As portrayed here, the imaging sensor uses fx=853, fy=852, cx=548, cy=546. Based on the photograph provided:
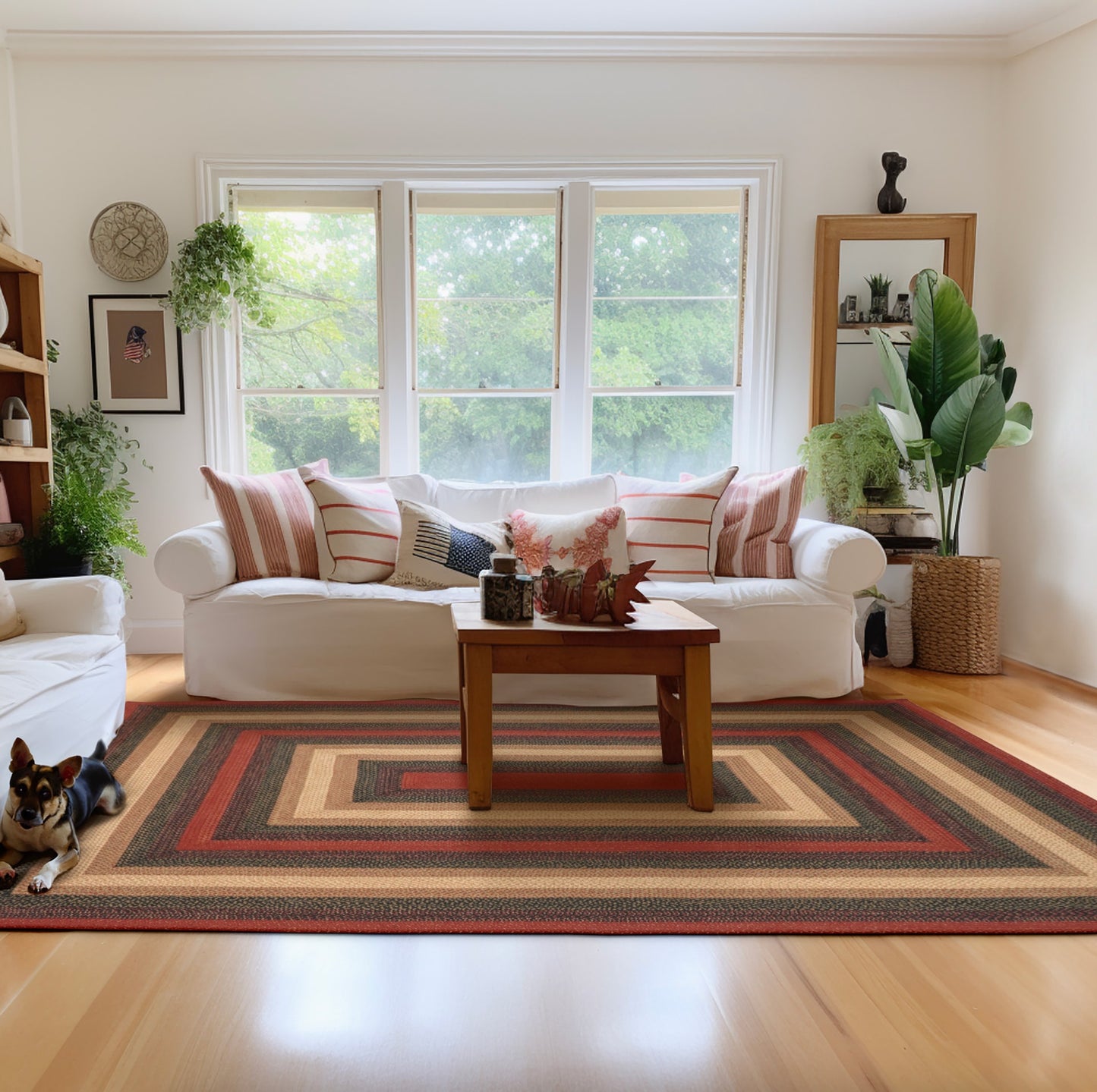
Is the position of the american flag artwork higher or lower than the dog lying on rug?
higher

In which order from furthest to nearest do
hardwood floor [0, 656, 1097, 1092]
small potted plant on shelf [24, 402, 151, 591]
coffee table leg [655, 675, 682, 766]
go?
small potted plant on shelf [24, 402, 151, 591] < coffee table leg [655, 675, 682, 766] < hardwood floor [0, 656, 1097, 1092]

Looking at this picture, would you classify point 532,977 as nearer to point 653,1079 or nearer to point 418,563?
point 653,1079

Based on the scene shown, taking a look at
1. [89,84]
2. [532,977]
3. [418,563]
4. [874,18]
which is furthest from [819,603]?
[89,84]

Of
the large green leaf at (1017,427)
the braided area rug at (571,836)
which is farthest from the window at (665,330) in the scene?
the braided area rug at (571,836)

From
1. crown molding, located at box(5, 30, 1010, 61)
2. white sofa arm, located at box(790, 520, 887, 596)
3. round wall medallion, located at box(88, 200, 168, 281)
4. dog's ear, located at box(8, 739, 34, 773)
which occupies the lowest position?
dog's ear, located at box(8, 739, 34, 773)

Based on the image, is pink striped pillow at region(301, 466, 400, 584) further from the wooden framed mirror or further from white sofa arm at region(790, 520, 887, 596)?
the wooden framed mirror

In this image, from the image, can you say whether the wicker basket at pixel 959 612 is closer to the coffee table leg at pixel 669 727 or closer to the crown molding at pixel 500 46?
the coffee table leg at pixel 669 727

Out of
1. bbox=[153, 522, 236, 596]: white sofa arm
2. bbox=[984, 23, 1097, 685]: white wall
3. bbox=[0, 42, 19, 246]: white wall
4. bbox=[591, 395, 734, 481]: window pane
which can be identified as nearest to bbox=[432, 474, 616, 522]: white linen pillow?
bbox=[591, 395, 734, 481]: window pane

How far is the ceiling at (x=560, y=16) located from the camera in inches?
141

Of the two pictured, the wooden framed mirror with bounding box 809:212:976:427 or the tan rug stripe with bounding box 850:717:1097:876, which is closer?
the tan rug stripe with bounding box 850:717:1097:876

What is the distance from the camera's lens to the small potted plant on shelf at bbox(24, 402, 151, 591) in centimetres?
333

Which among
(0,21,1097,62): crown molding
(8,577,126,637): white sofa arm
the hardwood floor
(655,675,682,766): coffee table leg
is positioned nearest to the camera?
the hardwood floor

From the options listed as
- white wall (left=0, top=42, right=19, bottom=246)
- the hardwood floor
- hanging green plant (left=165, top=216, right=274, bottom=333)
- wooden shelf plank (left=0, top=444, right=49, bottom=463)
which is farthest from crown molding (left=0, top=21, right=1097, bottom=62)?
the hardwood floor

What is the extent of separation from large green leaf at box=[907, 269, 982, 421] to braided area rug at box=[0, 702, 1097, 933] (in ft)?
5.25
